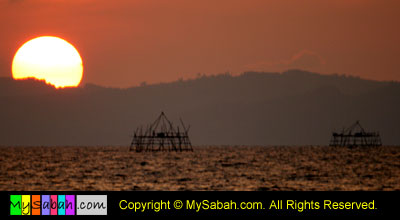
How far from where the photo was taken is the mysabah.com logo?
52.7ft

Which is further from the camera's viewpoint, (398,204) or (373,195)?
(373,195)

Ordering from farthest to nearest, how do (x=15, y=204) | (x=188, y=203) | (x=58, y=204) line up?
1. (x=188, y=203)
2. (x=15, y=204)
3. (x=58, y=204)

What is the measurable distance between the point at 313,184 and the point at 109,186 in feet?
73.0

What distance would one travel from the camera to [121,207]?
16.4 m

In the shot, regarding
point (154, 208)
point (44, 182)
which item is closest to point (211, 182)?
point (44, 182)

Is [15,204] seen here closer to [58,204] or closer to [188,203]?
[58,204]

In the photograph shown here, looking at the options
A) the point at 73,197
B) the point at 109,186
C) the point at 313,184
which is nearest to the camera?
the point at 73,197

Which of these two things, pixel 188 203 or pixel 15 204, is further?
pixel 188 203

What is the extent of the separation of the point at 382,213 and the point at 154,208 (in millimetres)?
5611

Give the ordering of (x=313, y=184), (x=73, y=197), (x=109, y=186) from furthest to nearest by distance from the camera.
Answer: (x=313, y=184) < (x=109, y=186) < (x=73, y=197)

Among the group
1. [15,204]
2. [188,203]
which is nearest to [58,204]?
[15,204]

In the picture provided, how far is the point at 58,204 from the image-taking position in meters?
16.1

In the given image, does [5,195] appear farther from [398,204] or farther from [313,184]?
[313,184]

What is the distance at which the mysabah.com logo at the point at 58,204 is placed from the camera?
16069mm
